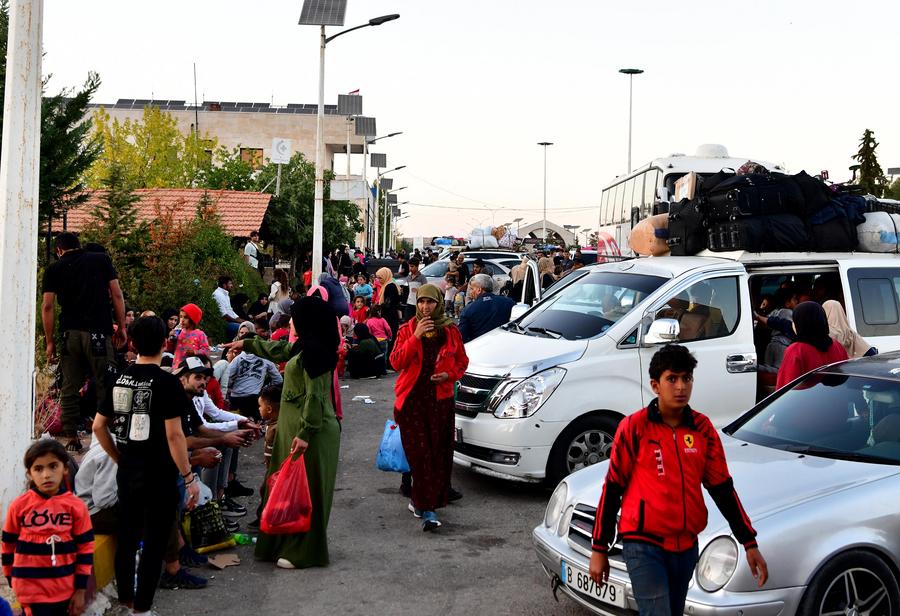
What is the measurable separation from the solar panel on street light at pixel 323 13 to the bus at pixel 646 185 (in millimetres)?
7436

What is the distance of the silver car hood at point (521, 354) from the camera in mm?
8141

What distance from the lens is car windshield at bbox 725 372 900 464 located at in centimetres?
562

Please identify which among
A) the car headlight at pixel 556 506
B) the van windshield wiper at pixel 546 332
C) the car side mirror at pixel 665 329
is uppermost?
the car side mirror at pixel 665 329

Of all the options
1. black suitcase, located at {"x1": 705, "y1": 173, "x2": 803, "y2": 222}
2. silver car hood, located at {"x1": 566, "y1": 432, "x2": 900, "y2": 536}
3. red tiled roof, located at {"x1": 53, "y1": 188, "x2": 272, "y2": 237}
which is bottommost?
silver car hood, located at {"x1": 566, "y1": 432, "x2": 900, "y2": 536}

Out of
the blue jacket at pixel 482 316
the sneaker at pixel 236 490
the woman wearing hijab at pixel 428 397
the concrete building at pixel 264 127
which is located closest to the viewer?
the woman wearing hijab at pixel 428 397

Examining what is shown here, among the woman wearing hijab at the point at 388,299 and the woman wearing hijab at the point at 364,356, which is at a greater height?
the woman wearing hijab at the point at 388,299

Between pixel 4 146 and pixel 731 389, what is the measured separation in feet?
20.0

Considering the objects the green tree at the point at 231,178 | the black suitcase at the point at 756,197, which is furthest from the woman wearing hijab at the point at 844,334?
the green tree at the point at 231,178

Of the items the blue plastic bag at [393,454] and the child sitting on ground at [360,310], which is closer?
the blue plastic bag at [393,454]

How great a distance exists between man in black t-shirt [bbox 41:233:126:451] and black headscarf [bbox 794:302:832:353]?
600 cm

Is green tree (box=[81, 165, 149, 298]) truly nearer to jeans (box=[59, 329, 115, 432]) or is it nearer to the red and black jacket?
jeans (box=[59, 329, 115, 432])

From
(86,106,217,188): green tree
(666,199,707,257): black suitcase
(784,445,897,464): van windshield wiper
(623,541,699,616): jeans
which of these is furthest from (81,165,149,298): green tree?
(86,106,217,188): green tree

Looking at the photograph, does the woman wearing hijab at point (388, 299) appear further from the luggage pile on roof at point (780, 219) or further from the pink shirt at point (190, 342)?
the luggage pile on roof at point (780, 219)

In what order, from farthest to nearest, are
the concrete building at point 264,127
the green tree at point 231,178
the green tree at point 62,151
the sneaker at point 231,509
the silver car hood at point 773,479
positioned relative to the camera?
the concrete building at point 264,127, the green tree at point 231,178, the green tree at point 62,151, the sneaker at point 231,509, the silver car hood at point 773,479
